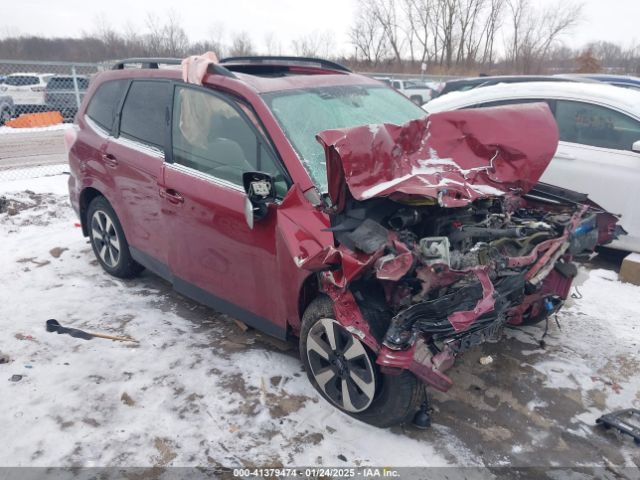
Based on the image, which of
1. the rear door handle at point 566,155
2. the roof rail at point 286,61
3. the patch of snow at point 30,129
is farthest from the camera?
the patch of snow at point 30,129

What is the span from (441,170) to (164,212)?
2028 millimetres

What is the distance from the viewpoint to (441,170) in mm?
2928

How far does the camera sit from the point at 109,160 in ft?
13.8

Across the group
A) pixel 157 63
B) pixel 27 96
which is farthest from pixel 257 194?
pixel 27 96

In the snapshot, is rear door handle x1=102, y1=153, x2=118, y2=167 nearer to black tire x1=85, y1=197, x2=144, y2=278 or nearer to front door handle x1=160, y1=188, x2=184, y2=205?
black tire x1=85, y1=197, x2=144, y2=278

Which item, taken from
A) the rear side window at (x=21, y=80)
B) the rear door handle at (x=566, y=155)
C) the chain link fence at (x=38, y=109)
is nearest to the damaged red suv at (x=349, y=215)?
the rear door handle at (x=566, y=155)

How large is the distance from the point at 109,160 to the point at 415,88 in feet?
63.9

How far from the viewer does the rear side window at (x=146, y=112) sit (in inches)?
149

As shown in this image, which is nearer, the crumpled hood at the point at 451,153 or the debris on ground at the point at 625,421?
the crumpled hood at the point at 451,153

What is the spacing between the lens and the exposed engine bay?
2.46 m

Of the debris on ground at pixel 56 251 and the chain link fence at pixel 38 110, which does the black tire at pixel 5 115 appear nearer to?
the chain link fence at pixel 38 110

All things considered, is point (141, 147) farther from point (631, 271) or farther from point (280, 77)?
point (631, 271)

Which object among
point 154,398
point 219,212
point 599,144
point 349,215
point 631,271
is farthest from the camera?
point 599,144

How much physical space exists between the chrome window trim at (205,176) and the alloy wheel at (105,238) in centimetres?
122
